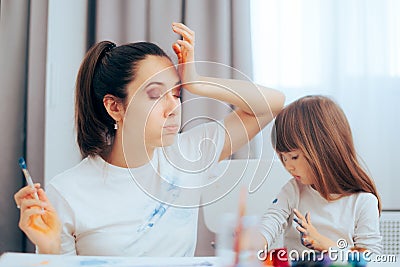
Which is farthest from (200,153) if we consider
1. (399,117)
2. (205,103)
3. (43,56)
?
(399,117)

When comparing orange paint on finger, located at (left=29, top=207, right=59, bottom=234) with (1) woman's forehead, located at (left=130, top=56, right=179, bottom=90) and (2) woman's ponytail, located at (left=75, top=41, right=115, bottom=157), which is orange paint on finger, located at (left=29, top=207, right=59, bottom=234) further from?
(1) woman's forehead, located at (left=130, top=56, right=179, bottom=90)

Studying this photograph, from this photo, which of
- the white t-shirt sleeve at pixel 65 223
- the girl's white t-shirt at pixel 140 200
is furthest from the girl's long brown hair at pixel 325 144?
the white t-shirt sleeve at pixel 65 223

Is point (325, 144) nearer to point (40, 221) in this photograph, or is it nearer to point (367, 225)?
point (367, 225)

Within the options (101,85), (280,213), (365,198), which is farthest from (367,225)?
(101,85)

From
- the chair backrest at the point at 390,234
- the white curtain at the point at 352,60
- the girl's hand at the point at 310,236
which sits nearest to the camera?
the girl's hand at the point at 310,236

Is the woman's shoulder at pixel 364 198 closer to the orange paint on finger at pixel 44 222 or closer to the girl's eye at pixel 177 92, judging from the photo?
the girl's eye at pixel 177 92

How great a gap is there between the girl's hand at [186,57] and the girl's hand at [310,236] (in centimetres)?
31

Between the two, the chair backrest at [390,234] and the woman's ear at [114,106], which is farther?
the chair backrest at [390,234]

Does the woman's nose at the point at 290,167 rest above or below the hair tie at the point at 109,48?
below

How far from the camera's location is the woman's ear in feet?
3.40

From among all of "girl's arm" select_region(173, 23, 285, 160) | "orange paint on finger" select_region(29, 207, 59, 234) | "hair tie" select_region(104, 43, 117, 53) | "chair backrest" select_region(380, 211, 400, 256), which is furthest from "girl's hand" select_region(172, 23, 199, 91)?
"chair backrest" select_region(380, 211, 400, 256)

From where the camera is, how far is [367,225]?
100 centimetres

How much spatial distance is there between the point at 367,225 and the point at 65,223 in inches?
21.2

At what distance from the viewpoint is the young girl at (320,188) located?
1000 millimetres
